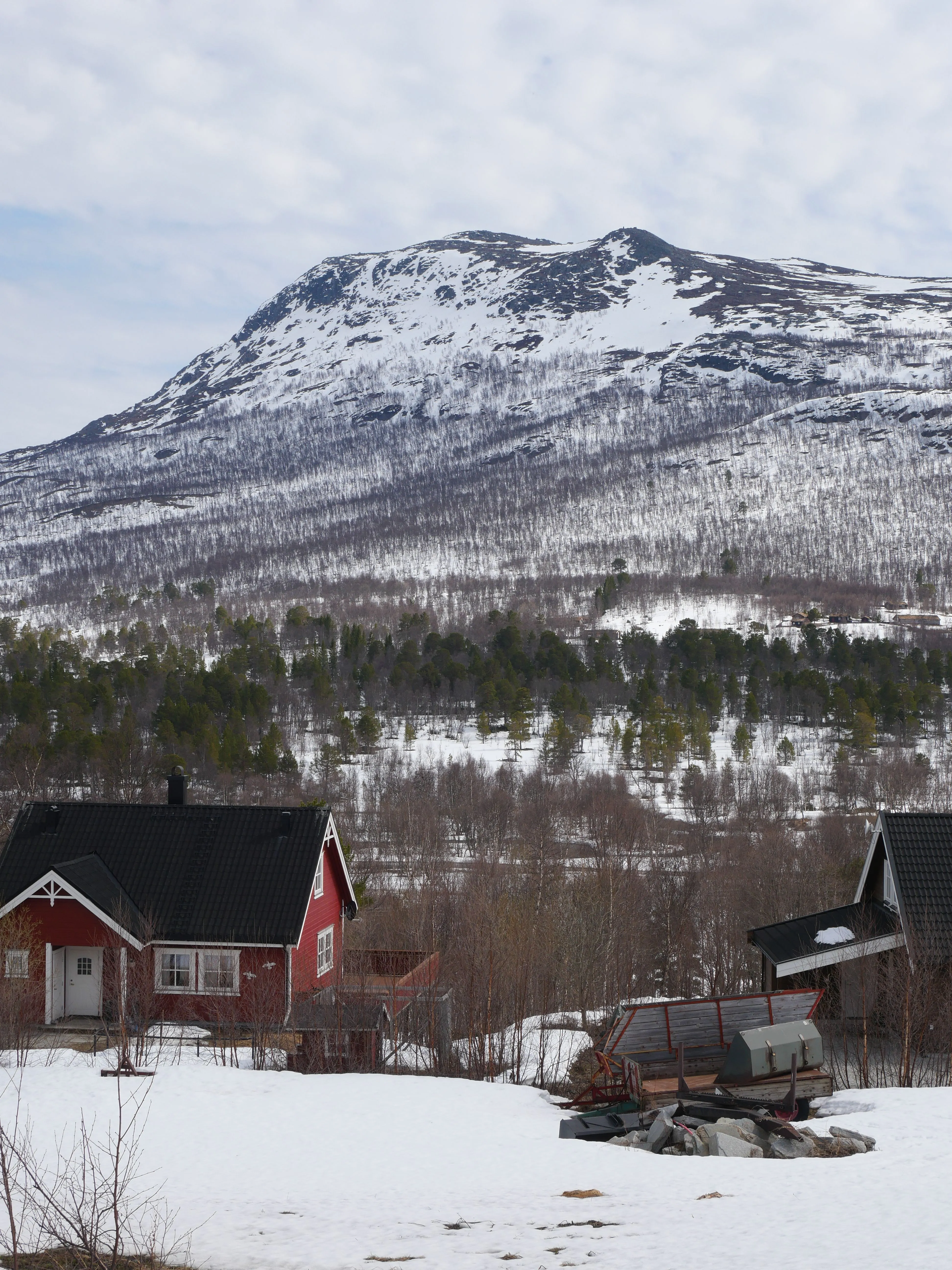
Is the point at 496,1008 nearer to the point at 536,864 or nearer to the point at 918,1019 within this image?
the point at 918,1019

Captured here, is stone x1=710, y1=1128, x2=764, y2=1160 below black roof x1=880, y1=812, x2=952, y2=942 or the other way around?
below

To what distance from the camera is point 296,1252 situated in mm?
13203

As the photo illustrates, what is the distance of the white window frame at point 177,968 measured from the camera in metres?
29.9

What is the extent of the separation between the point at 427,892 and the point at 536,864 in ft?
47.1

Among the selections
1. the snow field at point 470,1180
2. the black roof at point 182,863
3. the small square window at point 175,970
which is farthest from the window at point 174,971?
the snow field at point 470,1180

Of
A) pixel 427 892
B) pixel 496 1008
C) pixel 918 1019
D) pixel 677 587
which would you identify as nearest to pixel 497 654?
pixel 677 587

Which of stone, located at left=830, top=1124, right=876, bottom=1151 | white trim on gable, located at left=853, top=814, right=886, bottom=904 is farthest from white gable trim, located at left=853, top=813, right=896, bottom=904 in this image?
stone, located at left=830, top=1124, right=876, bottom=1151

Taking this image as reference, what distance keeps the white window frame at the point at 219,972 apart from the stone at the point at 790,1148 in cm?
1614

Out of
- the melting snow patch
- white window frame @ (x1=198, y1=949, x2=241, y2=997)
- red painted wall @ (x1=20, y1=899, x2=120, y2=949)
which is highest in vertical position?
red painted wall @ (x1=20, y1=899, x2=120, y2=949)

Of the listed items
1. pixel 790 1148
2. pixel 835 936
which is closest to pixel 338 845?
pixel 835 936

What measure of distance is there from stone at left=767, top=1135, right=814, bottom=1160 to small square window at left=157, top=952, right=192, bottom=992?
57.3ft

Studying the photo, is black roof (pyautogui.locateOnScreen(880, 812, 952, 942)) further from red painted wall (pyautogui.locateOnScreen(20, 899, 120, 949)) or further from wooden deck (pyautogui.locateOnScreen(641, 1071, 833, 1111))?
red painted wall (pyautogui.locateOnScreen(20, 899, 120, 949))

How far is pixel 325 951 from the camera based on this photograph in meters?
33.4

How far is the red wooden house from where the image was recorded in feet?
97.2
